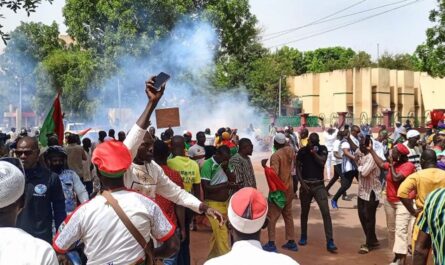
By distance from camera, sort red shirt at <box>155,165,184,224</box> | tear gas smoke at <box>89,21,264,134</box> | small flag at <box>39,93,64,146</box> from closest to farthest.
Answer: red shirt at <box>155,165,184,224</box> < small flag at <box>39,93,64,146</box> < tear gas smoke at <box>89,21,264,134</box>

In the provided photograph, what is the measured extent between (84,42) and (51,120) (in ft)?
61.2

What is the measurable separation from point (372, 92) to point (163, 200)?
35894mm

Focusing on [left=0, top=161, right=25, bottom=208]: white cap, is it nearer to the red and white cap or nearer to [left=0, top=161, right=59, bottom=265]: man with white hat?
[left=0, top=161, right=59, bottom=265]: man with white hat

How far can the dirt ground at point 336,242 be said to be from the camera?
6.91 metres

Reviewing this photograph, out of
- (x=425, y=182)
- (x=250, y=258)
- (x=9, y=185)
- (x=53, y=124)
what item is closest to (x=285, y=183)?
(x=425, y=182)

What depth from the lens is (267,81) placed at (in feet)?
129

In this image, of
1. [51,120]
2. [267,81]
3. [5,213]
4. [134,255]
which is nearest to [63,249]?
[134,255]

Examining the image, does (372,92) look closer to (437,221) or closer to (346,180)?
(346,180)

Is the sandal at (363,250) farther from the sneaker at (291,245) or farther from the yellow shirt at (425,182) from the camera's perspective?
the yellow shirt at (425,182)

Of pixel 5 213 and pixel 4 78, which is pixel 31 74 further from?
pixel 5 213

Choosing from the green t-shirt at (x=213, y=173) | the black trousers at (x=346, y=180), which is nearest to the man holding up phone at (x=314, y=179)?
the green t-shirt at (x=213, y=173)

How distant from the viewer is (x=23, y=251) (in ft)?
6.41

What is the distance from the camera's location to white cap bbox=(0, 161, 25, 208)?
213 centimetres

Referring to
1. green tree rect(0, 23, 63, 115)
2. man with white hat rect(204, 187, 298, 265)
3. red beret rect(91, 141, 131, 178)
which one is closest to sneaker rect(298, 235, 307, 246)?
red beret rect(91, 141, 131, 178)
